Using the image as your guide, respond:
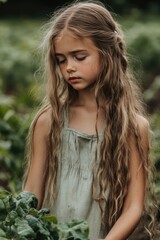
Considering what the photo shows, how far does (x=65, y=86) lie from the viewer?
179 inches

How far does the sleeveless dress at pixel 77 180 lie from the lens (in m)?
4.46

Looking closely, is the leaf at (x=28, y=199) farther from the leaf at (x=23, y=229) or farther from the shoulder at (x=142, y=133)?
the shoulder at (x=142, y=133)

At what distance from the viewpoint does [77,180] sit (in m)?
4.48

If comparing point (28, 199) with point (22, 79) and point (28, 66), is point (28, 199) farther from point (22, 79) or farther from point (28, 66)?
point (28, 66)

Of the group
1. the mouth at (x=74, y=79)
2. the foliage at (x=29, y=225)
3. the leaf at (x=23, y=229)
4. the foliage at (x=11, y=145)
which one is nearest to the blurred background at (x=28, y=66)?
the foliage at (x=11, y=145)

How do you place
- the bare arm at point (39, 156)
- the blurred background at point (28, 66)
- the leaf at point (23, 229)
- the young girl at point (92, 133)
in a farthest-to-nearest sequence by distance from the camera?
the blurred background at point (28, 66)
the bare arm at point (39, 156)
the young girl at point (92, 133)
the leaf at point (23, 229)

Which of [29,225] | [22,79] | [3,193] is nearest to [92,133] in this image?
[3,193]

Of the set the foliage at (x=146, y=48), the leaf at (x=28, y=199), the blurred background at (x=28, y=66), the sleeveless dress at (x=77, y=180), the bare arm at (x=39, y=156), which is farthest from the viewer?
the foliage at (x=146, y=48)

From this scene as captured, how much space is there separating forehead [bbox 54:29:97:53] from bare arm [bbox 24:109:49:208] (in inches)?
19.3

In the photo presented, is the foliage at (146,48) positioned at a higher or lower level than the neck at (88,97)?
lower

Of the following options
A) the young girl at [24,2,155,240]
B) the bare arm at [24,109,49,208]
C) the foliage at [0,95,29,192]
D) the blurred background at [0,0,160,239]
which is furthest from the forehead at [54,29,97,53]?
the foliage at [0,95,29,192]

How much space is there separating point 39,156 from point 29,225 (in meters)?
0.94

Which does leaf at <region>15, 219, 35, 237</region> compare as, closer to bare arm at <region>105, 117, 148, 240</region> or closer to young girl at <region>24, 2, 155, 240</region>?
young girl at <region>24, 2, 155, 240</region>

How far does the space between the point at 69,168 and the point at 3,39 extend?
1094 cm
